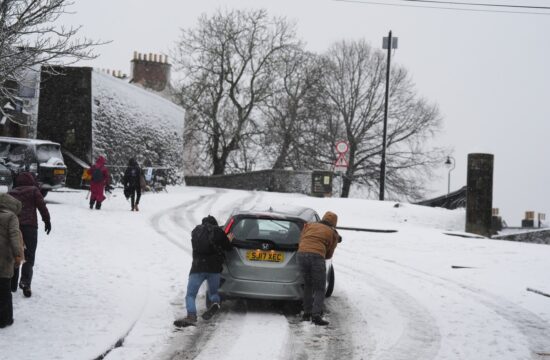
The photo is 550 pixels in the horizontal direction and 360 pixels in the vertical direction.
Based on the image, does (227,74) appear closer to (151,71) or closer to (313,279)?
(151,71)

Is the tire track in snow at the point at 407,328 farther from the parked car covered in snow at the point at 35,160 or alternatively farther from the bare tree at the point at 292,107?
the bare tree at the point at 292,107

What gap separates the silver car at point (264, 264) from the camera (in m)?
8.88

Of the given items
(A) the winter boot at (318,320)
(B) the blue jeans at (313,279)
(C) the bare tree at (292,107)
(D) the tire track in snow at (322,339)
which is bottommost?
(D) the tire track in snow at (322,339)

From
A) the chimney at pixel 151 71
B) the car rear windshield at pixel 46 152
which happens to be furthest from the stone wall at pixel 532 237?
the chimney at pixel 151 71

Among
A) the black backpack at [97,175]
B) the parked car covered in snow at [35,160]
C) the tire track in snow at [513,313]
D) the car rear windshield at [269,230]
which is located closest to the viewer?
the tire track in snow at [513,313]

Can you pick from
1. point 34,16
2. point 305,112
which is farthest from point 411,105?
point 34,16

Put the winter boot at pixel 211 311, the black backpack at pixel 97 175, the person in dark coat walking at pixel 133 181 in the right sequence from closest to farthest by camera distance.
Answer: the winter boot at pixel 211 311 → the black backpack at pixel 97 175 → the person in dark coat walking at pixel 133 181

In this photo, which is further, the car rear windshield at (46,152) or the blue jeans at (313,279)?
the car rear windshield at (46,152)

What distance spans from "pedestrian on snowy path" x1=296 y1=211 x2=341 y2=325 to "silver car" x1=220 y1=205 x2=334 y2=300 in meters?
→ 0.18

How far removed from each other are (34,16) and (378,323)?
25.2 feet

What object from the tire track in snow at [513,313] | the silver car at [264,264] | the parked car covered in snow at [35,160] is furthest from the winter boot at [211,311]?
the parked car covered in snow at [35,160]

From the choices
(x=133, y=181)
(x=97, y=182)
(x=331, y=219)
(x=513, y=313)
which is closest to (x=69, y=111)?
(x=133, y=181)

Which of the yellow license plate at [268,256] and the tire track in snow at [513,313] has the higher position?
the yellow license plate at [268,256]

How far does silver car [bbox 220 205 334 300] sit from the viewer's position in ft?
29.1
